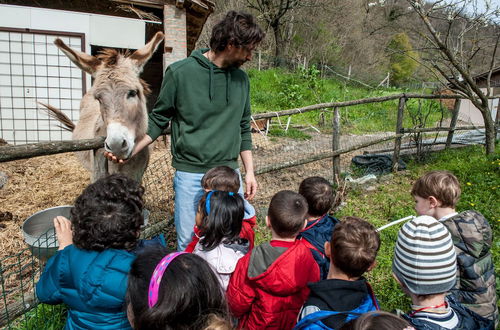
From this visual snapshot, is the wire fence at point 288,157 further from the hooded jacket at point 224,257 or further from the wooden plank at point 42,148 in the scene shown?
the hooded jacket at point 224,257

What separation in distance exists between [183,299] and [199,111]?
135 cm

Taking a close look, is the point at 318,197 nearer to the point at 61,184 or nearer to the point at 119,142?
the point at 119,142

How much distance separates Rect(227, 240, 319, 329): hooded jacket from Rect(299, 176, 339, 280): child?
0.47 meters

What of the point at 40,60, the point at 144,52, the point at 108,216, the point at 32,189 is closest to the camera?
the point at 108,216

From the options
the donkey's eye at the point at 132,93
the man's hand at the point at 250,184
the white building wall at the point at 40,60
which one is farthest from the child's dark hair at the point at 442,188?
the white building wall at the point at 40,60

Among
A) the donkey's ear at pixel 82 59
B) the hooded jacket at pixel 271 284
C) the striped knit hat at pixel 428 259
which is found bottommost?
the hooded jacket at pixel 271 284

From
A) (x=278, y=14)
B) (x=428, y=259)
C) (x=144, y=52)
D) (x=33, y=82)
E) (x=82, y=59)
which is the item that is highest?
(x=278, y=14)

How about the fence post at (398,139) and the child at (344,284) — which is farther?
the fence post at (398,139)

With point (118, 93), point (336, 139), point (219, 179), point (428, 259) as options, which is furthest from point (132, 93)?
point (336, 139)

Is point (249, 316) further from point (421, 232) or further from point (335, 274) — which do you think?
point (421, 232)

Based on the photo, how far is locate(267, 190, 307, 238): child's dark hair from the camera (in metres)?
1.83

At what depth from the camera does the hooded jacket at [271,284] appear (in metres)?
1.68

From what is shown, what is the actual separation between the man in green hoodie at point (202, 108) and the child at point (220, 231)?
331 mm

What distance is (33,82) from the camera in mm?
7398
